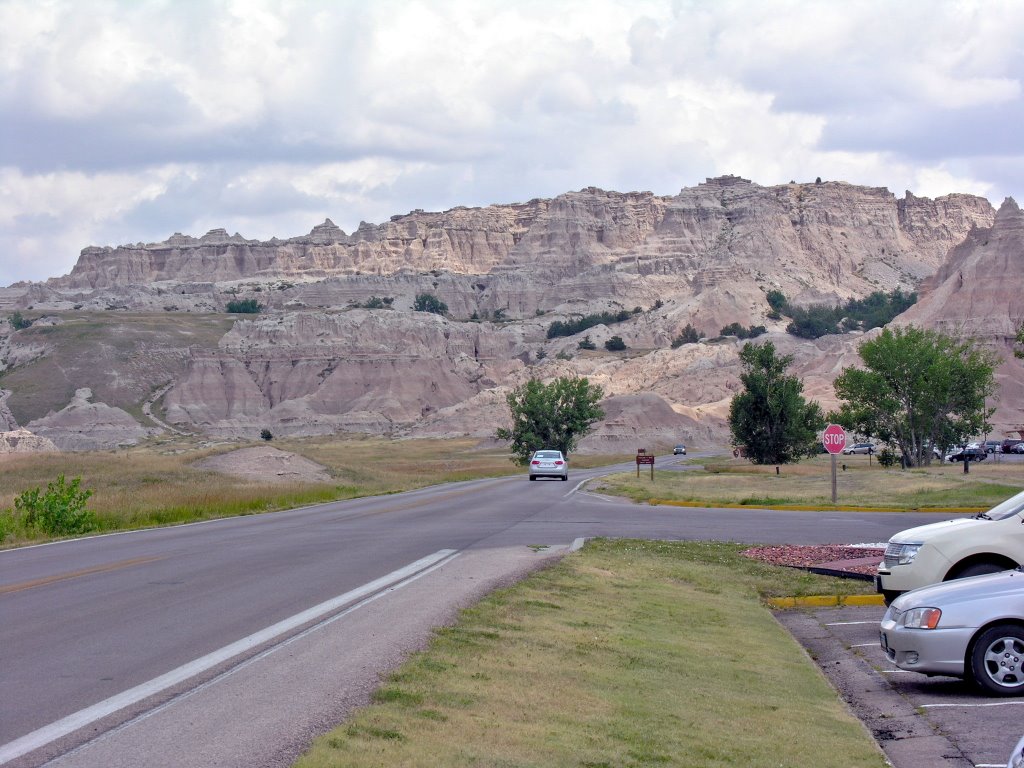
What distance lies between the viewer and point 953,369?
2324 inches

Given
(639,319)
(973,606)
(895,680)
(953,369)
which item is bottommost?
(895,680)

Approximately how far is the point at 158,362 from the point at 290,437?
3107 centimetres

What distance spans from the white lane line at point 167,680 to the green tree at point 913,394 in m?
47.0

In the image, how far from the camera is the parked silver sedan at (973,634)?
9602 millimetres

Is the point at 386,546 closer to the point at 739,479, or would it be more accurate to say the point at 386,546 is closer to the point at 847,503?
the point at 847,503

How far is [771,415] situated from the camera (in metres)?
66.1

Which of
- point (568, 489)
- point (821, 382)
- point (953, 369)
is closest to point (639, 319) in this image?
point (821, 382)

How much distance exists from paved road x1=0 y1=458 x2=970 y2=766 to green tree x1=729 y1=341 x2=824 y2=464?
1427 inches

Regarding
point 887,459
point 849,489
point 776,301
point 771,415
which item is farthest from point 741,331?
point 849,489

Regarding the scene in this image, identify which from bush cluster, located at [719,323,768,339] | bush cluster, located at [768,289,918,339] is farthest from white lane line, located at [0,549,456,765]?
bush cluster, located at [768,289,918,339]

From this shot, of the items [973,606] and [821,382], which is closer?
[973,606]

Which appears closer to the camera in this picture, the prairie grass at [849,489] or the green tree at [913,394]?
the prairie grass at [849,489]

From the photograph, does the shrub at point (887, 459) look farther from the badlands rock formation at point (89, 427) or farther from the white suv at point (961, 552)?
the badlands rock formation at point (89, 427)

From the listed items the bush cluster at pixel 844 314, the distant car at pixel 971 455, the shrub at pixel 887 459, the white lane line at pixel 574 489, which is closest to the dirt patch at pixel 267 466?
the white lane line at pixel 574 489
